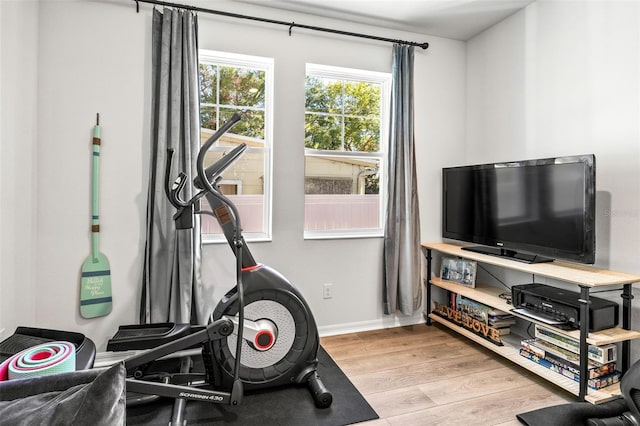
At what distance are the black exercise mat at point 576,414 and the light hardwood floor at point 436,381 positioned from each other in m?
0.09

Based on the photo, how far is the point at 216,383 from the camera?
6.86 feet

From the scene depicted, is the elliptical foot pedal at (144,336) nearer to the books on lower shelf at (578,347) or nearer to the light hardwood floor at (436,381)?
the light hardwood floor at (436,381)

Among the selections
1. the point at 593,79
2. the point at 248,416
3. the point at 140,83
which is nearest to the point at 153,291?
the point at 248,416

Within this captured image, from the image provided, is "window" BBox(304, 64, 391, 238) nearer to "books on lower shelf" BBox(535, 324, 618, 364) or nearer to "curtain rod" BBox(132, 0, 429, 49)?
"curtain rod" BBox(132, 0, 429, 49)

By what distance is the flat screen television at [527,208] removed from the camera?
2.20m

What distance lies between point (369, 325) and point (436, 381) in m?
0.97

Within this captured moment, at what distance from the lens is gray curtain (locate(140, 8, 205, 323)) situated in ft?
8.29

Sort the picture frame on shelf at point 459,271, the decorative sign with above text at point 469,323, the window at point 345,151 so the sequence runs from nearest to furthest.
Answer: the decorative sign with above text at point 469,323, the picture frame on shelf at point 459,271, the window at point 345,151

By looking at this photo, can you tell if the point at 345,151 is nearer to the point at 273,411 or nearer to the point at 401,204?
the point at 401,204

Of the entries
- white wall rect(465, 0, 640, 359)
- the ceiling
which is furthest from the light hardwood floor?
the ceiling

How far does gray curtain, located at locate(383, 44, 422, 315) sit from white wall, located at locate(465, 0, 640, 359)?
0.75 meters

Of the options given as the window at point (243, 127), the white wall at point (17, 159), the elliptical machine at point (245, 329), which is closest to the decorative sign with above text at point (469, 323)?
the elliptical machine at point (245, 329)

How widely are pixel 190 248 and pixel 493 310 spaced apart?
2.26 meters

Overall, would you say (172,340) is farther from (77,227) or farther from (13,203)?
(13,203)
